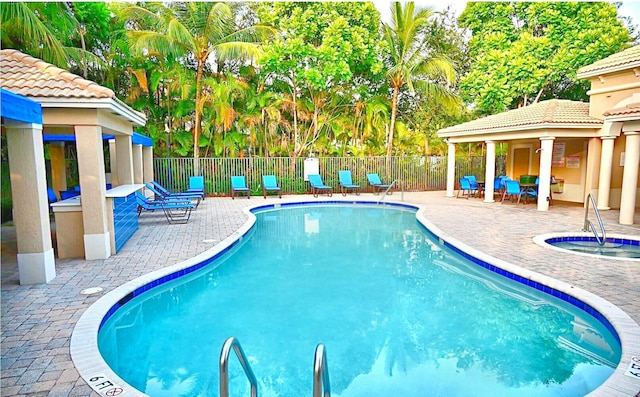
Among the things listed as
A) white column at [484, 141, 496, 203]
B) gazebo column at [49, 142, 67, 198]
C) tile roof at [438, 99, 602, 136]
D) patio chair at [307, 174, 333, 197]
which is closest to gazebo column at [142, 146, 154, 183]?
gazebo column at [49, 142, 67, 198]

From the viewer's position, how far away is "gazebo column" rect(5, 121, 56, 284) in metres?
5.57

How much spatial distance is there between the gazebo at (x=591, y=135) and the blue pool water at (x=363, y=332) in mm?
6885

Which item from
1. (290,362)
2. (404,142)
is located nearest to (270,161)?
(404,142)

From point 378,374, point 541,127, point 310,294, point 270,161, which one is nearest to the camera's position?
point 378,374

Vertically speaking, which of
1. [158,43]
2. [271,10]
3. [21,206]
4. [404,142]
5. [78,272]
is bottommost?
[78,272]

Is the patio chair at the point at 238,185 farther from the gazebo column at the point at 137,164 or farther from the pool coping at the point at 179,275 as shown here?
the pool coping at the point at 179,275

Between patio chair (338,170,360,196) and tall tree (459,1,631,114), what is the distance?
8392mm

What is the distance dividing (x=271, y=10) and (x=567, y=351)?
715 inches

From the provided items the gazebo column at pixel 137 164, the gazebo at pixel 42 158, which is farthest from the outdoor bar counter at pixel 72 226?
the gazebo column at pixel 137 164

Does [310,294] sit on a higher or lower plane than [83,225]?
lower

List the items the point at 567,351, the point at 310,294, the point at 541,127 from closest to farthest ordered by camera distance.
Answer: the point at 567,351 < the point at 310,294 < the point at 541,127

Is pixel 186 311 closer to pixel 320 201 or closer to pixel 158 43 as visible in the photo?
pixel 320 201

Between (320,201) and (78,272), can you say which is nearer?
(78,272)

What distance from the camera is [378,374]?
166 inches
